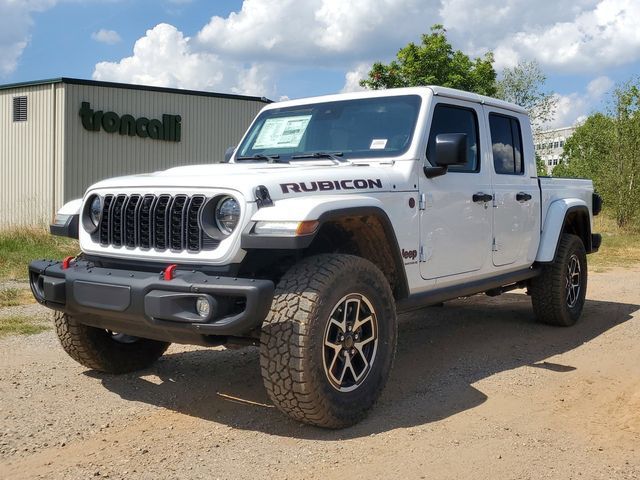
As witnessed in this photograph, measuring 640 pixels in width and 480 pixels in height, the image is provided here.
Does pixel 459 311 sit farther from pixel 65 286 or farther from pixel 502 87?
pixel 502 87

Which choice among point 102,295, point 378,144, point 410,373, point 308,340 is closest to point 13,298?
point 102,295

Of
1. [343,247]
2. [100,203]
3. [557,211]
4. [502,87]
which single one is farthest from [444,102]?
[502,87]

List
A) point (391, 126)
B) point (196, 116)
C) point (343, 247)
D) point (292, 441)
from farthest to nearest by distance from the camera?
1. point (196, 116)
2. point (391, 126)
3. point (343, 247)
4. point (292, 441)

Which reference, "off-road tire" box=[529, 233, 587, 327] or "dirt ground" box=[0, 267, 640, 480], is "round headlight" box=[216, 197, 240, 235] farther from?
"off-road tire" box=[529, 233, 587, 327]

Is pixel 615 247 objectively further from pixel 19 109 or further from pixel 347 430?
pixel 19 109

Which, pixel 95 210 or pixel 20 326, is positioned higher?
pixel 95 210

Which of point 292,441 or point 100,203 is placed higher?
point 100,203

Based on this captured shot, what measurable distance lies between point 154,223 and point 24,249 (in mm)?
9159

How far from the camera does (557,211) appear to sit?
6.59 meters

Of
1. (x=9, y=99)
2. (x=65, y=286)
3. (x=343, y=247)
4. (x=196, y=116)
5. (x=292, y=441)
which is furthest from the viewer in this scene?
(x=196, y=116)

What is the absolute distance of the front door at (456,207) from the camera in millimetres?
4781

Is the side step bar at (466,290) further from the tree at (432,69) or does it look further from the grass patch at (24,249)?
the tree at (432,69)

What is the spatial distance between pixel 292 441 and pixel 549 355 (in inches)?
113

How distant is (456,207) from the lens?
506 centimetres
